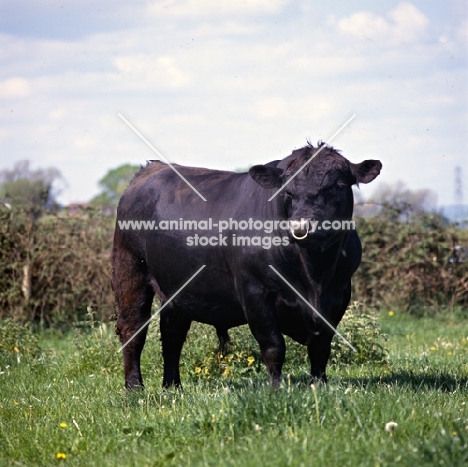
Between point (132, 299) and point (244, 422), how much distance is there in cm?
322

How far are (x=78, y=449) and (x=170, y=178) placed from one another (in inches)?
128

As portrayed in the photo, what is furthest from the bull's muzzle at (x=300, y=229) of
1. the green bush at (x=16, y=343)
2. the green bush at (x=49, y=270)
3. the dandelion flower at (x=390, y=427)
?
the green bush at (x=49, y=270)

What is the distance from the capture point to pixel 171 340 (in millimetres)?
7680

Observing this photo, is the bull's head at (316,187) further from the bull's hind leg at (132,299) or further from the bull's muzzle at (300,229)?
the bull's hind leg at (132,299)

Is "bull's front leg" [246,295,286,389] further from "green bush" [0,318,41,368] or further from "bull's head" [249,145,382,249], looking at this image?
"green bush" [0,318,41,368]

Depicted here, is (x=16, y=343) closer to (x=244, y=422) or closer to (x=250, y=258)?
(x=250, y=258)

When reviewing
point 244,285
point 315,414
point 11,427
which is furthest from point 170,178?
point 315,414

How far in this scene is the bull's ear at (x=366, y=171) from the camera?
628 cm

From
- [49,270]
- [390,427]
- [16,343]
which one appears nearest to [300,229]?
[390,427]

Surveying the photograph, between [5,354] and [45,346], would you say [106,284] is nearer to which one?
[45,346]

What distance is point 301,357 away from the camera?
8484mm

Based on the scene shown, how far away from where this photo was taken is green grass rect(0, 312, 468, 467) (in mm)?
4172

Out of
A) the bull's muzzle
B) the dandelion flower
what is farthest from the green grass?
the bull's muzzle

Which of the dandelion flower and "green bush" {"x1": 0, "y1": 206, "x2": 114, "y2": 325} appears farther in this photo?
"green bush" {"x1": 0, "y1": 206, "x2": 114, "y2": 325}
